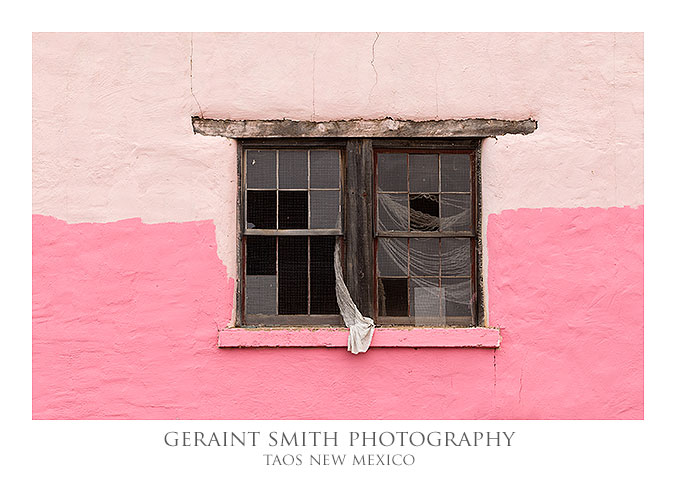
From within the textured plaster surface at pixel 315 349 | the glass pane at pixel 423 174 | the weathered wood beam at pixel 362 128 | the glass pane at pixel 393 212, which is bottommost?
the textured plaster surface at pixel 315 349

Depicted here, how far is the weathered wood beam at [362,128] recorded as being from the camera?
14.3 feet

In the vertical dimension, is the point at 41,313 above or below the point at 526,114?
below

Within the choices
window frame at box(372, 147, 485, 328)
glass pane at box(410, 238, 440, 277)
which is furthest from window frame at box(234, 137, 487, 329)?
glass pane at box(410, 238, 440, 277)

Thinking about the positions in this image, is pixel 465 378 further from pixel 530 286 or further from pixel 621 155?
pixel 621 155

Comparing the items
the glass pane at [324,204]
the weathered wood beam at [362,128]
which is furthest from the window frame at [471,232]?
the glass pane at [324,204]

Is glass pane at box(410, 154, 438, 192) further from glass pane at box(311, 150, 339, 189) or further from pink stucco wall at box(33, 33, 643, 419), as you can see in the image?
glass pane at box(311, 150, 339, 189)

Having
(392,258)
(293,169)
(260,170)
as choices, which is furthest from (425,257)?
(260,170)

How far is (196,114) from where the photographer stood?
436cm

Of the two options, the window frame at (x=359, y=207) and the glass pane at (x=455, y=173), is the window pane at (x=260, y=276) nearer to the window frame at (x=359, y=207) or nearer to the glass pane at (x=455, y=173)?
the window frame at (x=359, y=207)

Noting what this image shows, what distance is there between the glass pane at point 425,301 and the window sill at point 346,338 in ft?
0.59

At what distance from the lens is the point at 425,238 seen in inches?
176

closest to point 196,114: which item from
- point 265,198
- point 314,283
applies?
point 265,198

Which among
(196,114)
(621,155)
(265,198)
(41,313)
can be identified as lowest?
(41,313)

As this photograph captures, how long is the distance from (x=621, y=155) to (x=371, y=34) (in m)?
1.97
